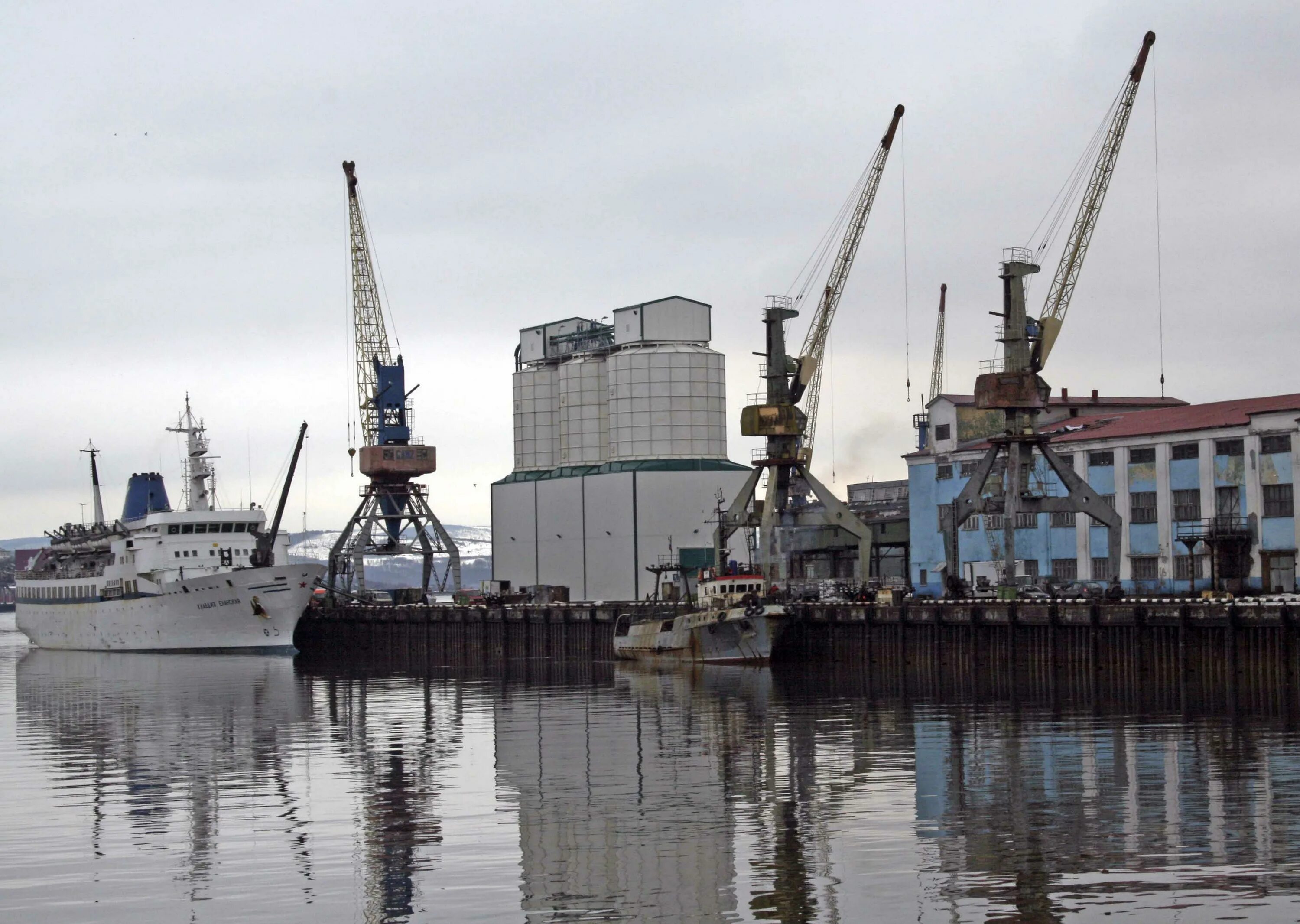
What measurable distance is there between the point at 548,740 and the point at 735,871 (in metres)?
20.5

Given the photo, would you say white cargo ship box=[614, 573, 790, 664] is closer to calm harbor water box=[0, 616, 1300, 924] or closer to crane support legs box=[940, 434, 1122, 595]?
crane support legs box=[940, 434, 1122, 595]

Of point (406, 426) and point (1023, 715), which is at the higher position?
point (406, 426)

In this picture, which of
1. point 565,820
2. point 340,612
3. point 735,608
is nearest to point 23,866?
point 565,820

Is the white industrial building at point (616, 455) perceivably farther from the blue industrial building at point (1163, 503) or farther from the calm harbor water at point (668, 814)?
the calm harbor water at point (668, 814)

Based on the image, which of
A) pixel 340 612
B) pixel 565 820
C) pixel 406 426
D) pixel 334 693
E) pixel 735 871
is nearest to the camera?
pixel 735 871

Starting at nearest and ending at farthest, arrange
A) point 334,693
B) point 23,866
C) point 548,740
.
Answer: point 23,866, point 548,740, point 334,693

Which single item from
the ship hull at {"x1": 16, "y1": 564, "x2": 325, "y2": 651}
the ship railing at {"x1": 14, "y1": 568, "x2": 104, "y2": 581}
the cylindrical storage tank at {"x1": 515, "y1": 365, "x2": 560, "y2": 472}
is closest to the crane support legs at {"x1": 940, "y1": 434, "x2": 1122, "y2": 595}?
the ship hull at {"x1": 16, "y1": 564, "x2": 325, "y2": 651}

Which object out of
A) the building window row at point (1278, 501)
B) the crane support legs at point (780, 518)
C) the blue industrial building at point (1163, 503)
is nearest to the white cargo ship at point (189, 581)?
the crane support legs at point (780, 518)

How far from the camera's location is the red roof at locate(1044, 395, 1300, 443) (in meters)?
78.4

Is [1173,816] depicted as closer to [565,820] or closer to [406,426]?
[565,820]

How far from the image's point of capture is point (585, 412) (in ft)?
427

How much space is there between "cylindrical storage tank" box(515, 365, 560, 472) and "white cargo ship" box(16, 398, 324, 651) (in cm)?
2264

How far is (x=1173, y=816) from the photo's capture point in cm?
2978

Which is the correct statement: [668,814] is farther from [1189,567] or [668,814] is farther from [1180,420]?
[1180,420]
